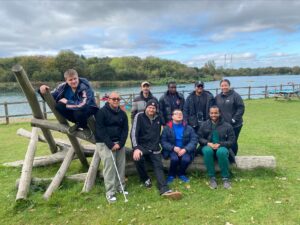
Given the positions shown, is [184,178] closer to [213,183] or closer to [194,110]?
[213,183]

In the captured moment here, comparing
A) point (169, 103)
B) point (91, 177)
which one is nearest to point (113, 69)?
point (169, 103)

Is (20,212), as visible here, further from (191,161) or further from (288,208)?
(288,208)

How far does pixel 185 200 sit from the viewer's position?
482cm

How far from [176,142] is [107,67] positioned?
216 feet

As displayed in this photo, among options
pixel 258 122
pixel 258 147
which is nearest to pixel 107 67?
pixel 258 122

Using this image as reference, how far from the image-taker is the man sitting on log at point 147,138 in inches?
212

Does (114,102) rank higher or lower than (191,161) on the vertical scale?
higher

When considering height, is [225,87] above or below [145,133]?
above

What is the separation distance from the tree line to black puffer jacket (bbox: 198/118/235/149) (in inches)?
1425

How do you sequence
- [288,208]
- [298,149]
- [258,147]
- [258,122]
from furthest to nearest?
1. [258,122]
2. [258,147]
3. [298,149]
4. [288,208]

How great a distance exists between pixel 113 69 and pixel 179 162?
6815cm

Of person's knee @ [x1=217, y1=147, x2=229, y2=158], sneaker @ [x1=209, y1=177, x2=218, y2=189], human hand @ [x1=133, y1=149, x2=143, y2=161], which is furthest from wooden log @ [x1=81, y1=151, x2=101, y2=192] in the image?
person's knee @ [x1=217, y1=147, x2=229, y2=158]

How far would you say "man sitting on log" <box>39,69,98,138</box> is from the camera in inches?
186

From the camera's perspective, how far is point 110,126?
505 centimetres
